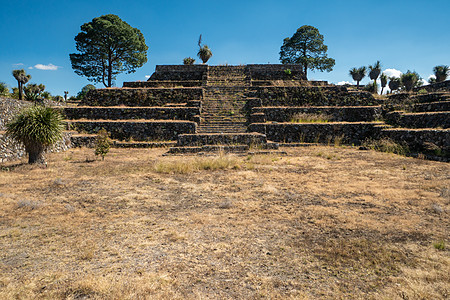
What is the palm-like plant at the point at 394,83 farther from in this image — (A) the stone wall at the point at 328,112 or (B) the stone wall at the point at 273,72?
(A) the stone wall at the point at 328,112

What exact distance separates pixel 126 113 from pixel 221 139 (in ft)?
26.0

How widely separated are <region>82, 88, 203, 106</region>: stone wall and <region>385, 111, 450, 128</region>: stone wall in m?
13.6

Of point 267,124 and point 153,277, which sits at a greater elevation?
point 267,124

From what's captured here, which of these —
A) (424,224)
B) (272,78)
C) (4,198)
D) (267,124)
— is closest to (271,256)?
(424,224)

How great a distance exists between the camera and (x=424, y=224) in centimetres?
425

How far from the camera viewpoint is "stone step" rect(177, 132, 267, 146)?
45.2 feet

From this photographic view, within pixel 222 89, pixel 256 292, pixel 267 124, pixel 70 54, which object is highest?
pixel 70 54

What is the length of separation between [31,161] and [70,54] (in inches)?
1557

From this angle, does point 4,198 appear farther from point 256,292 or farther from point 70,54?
point 70,54

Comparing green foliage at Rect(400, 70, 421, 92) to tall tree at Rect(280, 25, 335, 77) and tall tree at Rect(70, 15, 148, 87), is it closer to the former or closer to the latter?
tall tree at Rect(280, 25, 335, 77)

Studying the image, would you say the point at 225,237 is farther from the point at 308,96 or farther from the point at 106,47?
the point at 106,47

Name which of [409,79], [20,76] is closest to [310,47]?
[409,79]

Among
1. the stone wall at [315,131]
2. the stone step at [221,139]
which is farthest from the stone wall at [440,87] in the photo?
the stone step at [221,139]

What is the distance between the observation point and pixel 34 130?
909 cm
